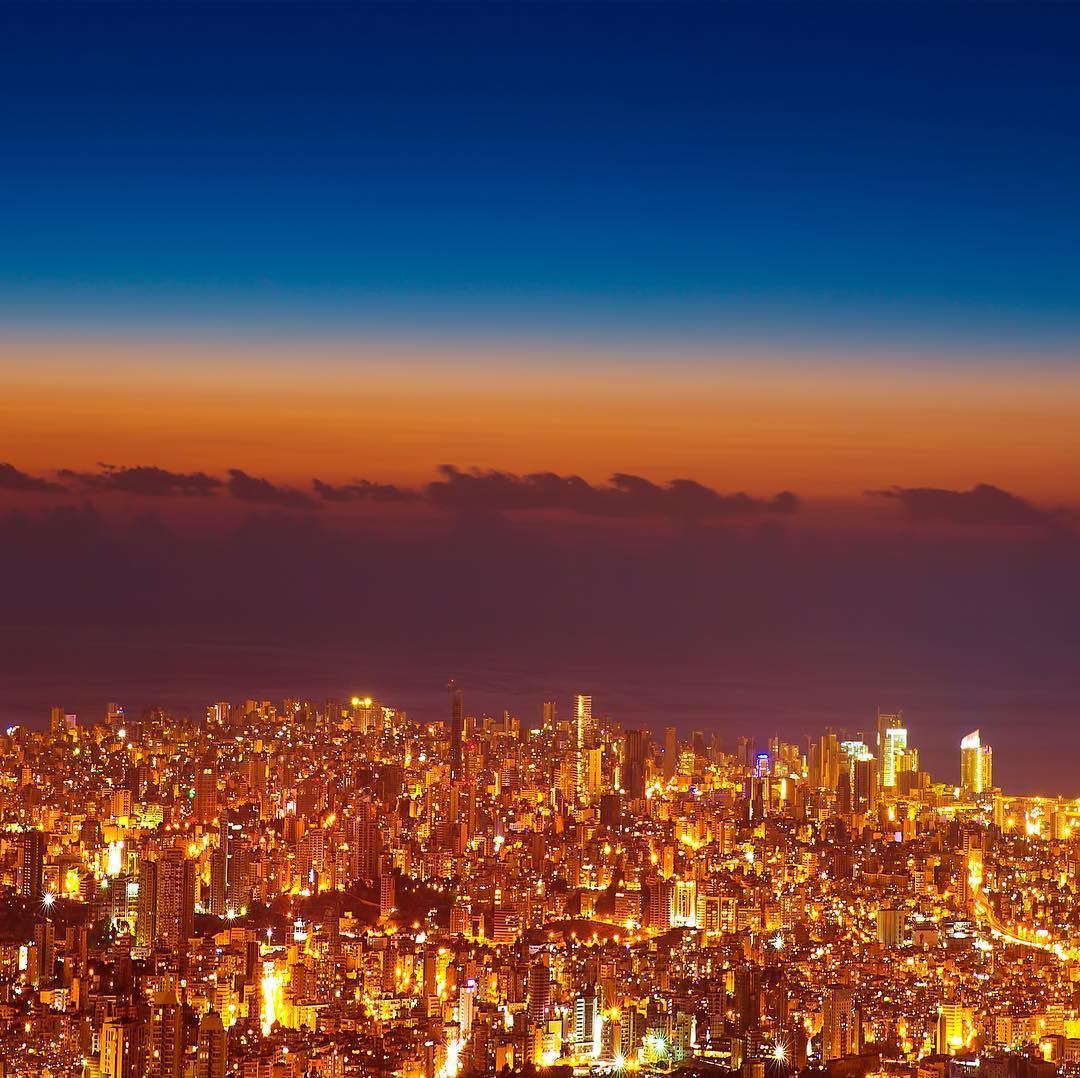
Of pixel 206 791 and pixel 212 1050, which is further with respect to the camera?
pixel 206 791

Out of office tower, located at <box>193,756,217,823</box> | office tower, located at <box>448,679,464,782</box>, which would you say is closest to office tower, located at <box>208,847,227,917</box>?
office tower, located at <box>193,756,217,823</box>

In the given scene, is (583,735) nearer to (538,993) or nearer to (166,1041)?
(538,993)

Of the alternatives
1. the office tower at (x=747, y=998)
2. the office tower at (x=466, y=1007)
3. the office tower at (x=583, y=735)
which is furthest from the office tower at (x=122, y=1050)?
the office tower at (x=583, y=735)

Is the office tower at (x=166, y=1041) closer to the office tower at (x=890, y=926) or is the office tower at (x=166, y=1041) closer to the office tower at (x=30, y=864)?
the office tower at (x=30, y=864)

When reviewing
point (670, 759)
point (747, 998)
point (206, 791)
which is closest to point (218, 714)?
point (206, 791)

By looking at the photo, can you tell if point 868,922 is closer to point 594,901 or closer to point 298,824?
point 594,901
